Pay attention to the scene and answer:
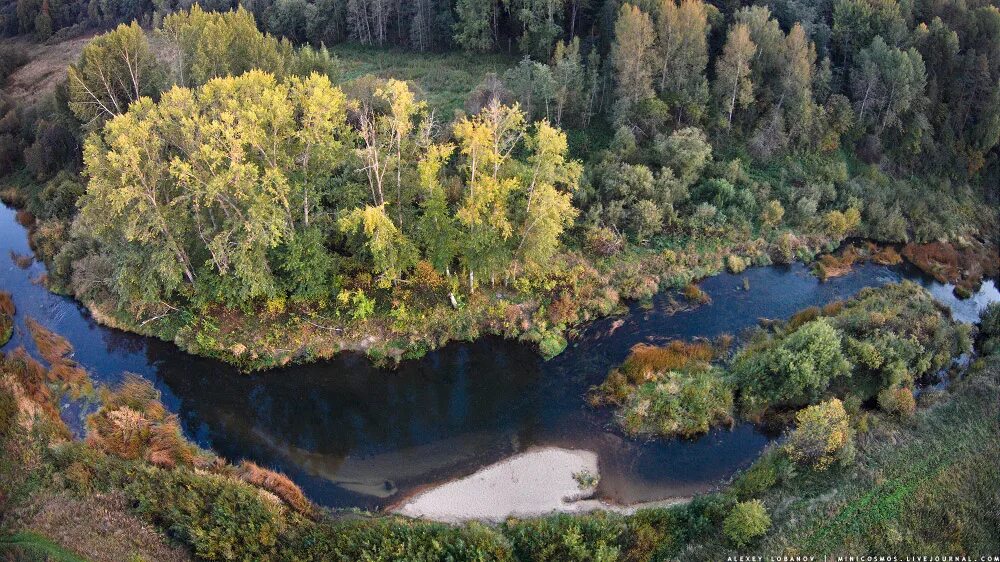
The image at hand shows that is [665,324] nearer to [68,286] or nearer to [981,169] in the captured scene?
[981,169]

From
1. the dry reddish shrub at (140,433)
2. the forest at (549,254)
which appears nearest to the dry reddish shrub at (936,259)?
the forest at (549,254)

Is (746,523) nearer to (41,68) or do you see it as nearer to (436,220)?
(436,220)

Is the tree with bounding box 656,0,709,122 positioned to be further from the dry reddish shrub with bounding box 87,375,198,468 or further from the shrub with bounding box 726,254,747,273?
the dry reddish shrub with bounding box 87,375,198,468

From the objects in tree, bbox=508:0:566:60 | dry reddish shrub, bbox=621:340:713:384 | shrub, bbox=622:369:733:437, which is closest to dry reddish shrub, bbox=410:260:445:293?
dry reddish shrub, bbox=621:340:713:384

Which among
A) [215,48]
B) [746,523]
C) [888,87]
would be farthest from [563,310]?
[888,87]

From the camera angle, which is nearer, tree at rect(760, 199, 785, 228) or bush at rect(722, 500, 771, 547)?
bush at rect(722, 500, 771, 547)

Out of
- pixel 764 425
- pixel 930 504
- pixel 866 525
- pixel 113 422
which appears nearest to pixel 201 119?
pixel 113 422
